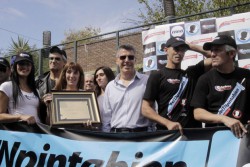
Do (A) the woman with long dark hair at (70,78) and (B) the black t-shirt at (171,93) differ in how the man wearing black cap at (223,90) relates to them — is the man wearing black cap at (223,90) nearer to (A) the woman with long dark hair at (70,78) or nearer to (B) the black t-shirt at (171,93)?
(B) the black t-shirt at (171,93)

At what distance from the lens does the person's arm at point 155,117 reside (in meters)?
3.24

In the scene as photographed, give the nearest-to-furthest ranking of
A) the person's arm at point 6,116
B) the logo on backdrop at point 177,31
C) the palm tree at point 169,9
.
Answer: the person's arm at point 6,116, the logo on backdrop at point 177,31, the palm tree at point 169,9

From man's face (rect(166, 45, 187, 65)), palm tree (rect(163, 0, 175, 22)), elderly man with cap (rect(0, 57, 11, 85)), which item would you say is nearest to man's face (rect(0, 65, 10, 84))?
elderly man with cap (rect(0, 57, 11, 85))

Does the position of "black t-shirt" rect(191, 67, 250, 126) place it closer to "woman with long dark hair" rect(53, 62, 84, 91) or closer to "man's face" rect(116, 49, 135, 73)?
"man's face" rect(116, 49, 135, 73)

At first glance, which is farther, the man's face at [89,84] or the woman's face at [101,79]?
the man's face at [89,84]

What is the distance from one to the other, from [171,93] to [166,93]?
53 mm

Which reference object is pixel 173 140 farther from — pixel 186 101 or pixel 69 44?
pixel 69 44

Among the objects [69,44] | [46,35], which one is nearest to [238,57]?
[69,44]

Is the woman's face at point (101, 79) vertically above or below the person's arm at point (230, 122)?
above

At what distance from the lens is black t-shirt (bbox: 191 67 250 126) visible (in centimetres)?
317

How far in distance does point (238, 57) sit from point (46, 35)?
27.1ft

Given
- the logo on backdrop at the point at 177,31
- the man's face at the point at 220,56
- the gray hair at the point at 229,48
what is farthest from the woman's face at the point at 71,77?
the logo on backdrop at the point at 177,31

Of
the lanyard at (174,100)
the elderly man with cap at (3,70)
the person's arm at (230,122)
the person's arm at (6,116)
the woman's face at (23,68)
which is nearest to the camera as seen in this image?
the person's arm at (230,122)

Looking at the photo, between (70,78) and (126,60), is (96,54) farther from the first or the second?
(126,60)
